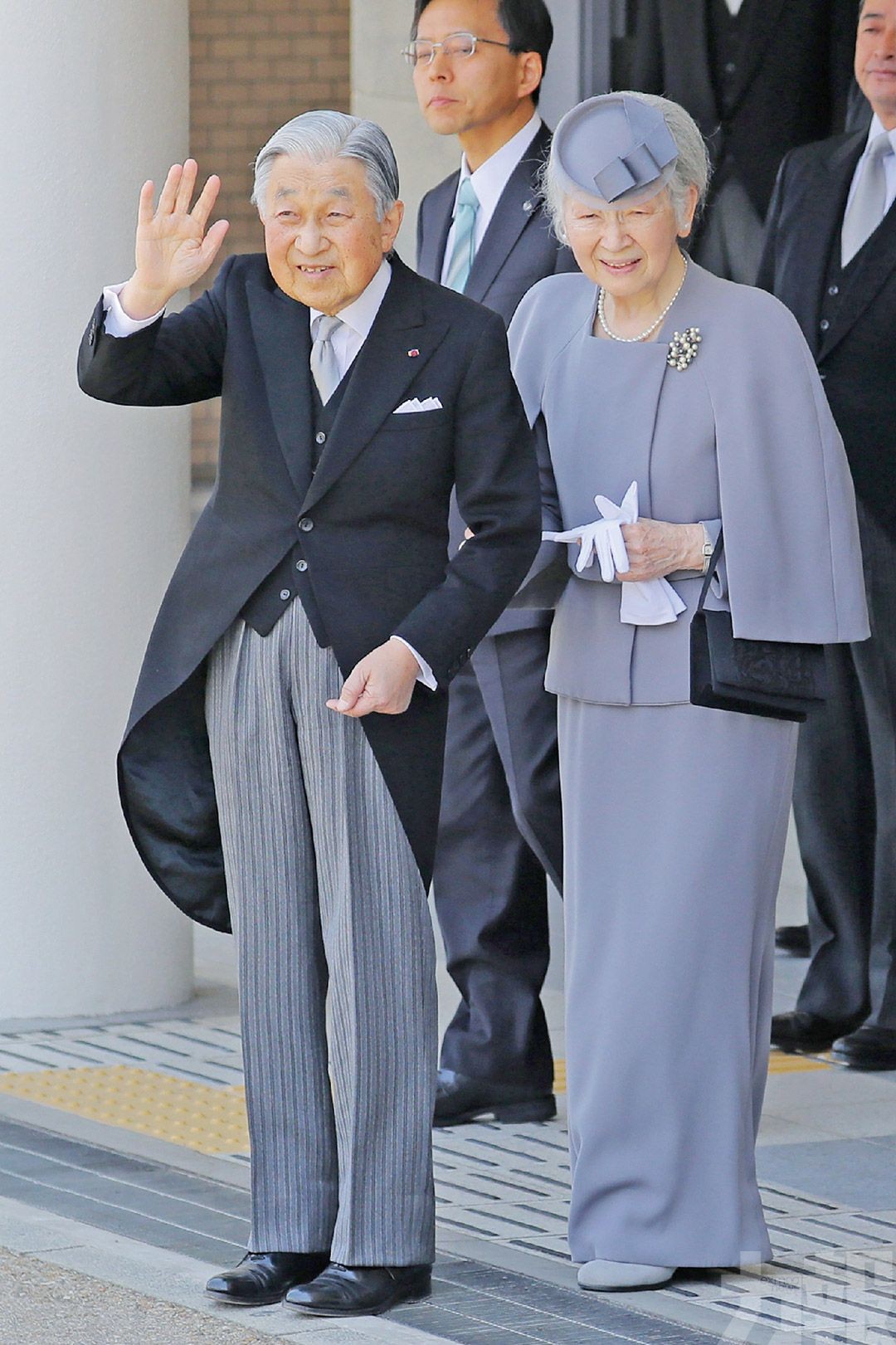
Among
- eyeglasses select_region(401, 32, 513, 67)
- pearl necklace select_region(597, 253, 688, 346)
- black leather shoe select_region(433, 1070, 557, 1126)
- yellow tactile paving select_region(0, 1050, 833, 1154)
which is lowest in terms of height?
yellow tactile paving select_region(0, 1050, 833, 1154)

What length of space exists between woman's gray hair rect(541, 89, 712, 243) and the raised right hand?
0.61m

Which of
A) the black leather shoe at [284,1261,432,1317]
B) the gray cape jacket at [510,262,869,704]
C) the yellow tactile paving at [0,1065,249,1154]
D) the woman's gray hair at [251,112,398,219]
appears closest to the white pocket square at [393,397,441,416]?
the woman's gray hair at [251,112,398,219]

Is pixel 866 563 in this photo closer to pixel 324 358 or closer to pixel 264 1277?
pixel 324 358

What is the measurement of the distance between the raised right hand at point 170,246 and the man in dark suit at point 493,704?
4.81 feet

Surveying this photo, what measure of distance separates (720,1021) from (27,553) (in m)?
2.61

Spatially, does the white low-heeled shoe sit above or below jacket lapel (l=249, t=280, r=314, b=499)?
below

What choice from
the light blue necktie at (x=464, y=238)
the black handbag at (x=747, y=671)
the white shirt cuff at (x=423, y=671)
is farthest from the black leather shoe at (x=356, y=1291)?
the light blue necktie at (x=464, y=238)

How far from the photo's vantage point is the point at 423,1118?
3.92 meters

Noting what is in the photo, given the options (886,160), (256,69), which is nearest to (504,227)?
(886,160)

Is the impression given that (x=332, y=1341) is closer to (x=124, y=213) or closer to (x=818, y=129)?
(x=124, y=213)

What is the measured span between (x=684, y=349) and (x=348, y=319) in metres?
0.57

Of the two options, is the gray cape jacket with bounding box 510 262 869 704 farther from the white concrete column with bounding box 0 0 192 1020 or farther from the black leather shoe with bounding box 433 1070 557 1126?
the white concrete column with bounding box 0 0 192 1020

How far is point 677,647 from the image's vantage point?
4062 mm

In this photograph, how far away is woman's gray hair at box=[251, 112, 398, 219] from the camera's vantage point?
3.73 m
